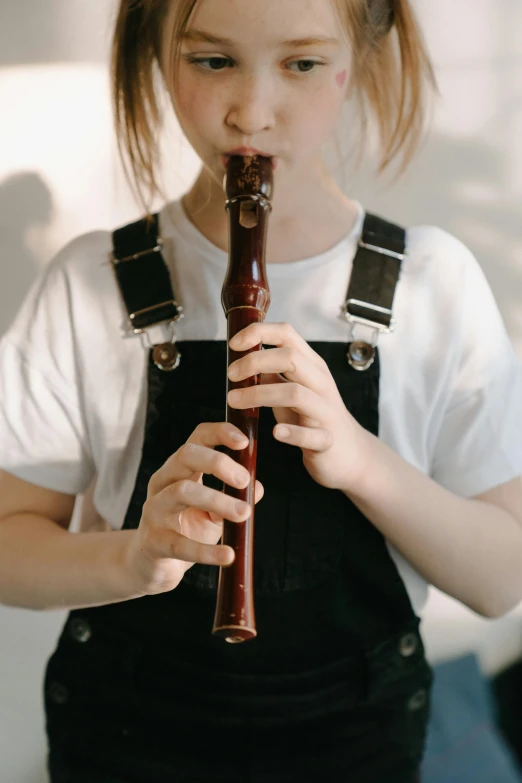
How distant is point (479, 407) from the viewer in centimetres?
55

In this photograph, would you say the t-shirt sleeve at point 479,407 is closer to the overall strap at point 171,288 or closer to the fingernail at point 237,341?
the overall strap at point 171,288

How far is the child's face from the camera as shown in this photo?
446 mm

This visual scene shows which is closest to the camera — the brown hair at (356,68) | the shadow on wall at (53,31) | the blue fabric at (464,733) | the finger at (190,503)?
the finger at (190,503)

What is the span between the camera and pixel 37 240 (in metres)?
0.67

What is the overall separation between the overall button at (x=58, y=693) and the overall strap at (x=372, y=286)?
285mm

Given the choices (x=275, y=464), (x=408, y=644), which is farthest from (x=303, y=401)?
(x=408, y=644)

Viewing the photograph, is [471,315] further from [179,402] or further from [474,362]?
[179,402]

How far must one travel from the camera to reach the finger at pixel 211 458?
393 mm

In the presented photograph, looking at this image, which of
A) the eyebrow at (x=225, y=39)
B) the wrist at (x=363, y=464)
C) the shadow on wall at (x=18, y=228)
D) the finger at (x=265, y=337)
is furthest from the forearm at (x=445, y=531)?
the shadow on wall at (x=18, y=228)

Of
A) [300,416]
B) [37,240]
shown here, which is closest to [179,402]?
[300,416]

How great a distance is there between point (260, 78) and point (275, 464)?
0.22 metres

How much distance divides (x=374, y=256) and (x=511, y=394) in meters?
0.12

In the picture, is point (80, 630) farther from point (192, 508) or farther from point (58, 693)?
point (192, 508)

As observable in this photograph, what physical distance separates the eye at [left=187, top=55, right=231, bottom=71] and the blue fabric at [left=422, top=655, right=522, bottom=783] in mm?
530
